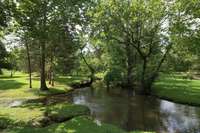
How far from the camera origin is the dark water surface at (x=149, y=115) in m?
22.6

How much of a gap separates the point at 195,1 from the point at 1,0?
2416 centimetres

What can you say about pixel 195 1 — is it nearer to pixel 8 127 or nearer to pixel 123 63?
pixel 123 63

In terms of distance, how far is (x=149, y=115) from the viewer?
2744 centimetres

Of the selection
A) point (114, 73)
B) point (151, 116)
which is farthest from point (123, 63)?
point (151, 116)

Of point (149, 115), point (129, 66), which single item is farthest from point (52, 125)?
point (129, 66)

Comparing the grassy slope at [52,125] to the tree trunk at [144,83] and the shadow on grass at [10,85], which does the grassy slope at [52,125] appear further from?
the tree trunk at [144,83]

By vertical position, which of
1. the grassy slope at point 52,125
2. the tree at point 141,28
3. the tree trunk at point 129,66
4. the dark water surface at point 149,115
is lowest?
the dark water surface at point 149,115

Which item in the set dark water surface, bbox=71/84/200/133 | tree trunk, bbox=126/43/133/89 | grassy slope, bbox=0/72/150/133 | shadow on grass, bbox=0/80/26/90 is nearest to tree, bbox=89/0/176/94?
tree trunk, bbox=126/43/133/89

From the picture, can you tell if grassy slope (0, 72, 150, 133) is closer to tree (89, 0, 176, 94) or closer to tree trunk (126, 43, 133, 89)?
tree (89, 0, 176, 94)

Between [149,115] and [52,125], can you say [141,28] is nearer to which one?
[149,115]

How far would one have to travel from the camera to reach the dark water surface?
2262 centimetres

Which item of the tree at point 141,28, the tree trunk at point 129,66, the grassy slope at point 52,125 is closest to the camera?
the grassy slope at point 52,125

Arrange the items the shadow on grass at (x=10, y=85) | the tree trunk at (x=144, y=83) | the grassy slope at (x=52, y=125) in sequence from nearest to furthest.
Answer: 1. the grassy slope at (x=52, y=125)
2. the tree trunk at (x=144, y=83)
3. the shadow on grass at (x=10, y=85)

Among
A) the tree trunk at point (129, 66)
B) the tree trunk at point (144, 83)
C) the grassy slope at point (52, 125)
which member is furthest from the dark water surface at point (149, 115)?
the tree trunk at point (129, 66)
